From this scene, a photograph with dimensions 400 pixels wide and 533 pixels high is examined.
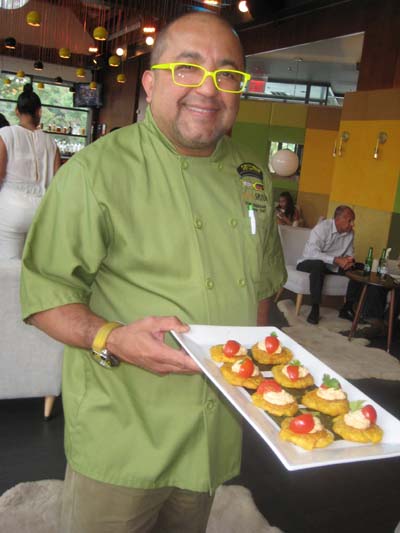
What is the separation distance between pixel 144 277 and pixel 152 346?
220 millimetres

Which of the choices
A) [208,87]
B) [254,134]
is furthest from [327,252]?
[208,87]

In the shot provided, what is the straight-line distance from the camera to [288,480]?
285cm

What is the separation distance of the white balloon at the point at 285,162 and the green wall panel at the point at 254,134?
2.52 feet

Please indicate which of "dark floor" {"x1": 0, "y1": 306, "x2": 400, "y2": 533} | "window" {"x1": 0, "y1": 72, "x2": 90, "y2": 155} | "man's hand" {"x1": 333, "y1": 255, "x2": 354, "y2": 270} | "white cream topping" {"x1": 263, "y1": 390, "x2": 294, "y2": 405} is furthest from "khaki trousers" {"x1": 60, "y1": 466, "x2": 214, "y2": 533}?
"window" {"x1": 0, "y1": 72, "x2": 90, "y2": 155}

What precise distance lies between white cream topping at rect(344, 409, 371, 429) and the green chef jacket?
32cm

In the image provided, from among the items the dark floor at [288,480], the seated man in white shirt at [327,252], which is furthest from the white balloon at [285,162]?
the dark floor at [288,480]

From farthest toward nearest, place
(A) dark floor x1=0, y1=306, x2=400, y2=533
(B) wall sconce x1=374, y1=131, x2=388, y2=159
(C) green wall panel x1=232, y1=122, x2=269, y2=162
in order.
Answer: (C) green wall panel x1=232, y1=122, x2=269, y2=162 < (B) wall sconce x1=374, y1=131, x2=388, y2=159 < (A) dark floor x1=0, y1=306, x2=400, y2=533

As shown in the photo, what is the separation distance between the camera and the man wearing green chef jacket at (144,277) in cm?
114

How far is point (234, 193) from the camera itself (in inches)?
54.4

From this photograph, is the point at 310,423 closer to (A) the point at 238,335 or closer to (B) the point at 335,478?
(A) the point at 238,335

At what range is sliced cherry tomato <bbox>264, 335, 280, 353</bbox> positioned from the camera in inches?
56.1

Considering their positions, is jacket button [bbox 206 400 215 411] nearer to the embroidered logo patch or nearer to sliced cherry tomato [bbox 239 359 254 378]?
sliced cherry tomato [bbox 239 359 254 378]

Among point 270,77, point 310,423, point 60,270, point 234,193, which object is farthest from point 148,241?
point 270,77

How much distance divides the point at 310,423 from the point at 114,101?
16.4 meters
